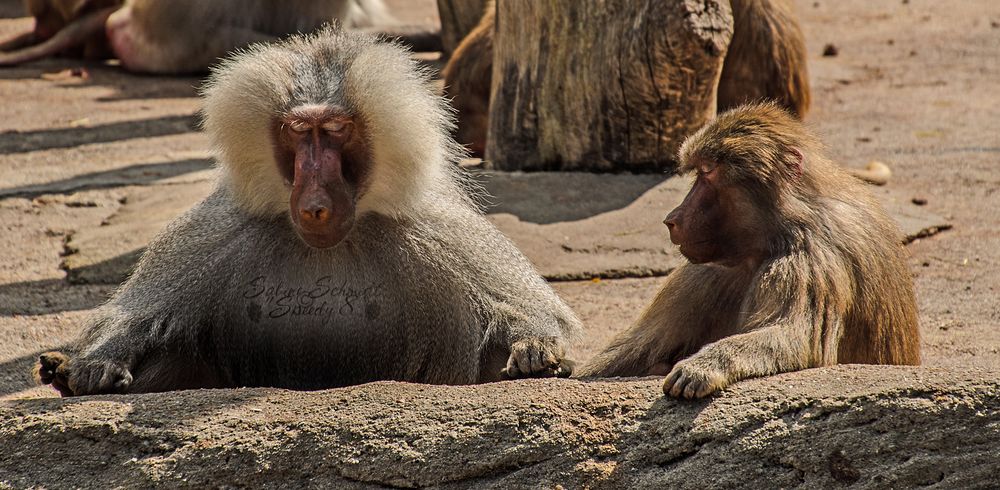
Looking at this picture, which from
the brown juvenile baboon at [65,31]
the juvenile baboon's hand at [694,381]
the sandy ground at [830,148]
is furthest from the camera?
the brown juvenile baboon at [65,31]

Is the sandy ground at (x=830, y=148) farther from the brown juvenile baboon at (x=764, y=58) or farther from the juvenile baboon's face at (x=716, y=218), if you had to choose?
the juvenile baboon's face at (x=716, y=218)

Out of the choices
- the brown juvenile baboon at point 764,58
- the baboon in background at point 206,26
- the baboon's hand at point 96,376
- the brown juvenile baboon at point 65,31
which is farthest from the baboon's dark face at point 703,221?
the brown juvenile baboon at point 65,31

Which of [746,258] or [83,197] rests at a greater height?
[746,258]

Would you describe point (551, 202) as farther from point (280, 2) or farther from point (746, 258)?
point (280, 2)

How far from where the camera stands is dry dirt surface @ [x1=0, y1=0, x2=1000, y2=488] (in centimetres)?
266

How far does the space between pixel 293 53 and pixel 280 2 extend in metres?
6.52

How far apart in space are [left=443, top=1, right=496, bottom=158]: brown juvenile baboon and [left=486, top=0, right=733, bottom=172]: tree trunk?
50cm

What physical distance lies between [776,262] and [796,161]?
298 mm

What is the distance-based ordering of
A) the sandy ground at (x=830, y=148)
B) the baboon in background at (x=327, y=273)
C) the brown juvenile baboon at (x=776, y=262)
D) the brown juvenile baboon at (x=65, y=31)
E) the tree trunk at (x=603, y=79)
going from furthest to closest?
the brown juvenile baboon at (x=65, y=31), the tree trunk at (x=603, y=79), the sandy ground at (x=830, y=148), the baboon in background at (x=327, y=273), the brown juvenile baboon at (x=776, y=262)

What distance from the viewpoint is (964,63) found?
362 inches

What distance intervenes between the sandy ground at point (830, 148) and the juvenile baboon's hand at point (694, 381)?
843 mm

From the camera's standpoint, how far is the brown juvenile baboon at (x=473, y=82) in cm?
685

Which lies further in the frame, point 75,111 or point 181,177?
point 75,111

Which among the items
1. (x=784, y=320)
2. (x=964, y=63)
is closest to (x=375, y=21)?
(x=964, y=63)
